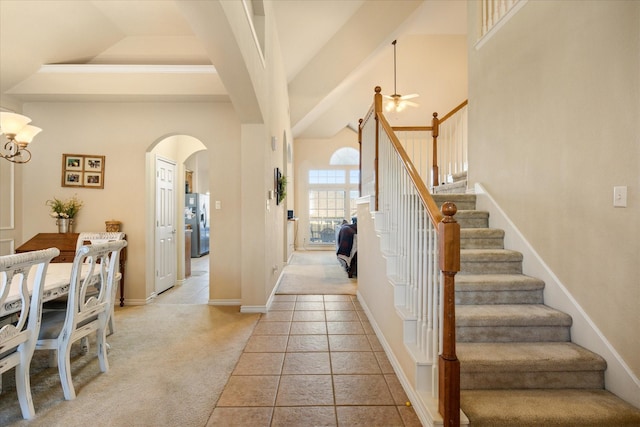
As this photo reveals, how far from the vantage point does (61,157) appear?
160 inches

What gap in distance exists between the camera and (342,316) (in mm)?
3494

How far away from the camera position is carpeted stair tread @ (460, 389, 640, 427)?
1.62m

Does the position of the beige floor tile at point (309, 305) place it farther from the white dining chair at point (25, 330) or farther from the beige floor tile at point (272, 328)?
the white dining chair at point (25, 330)

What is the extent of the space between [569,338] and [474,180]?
191 cm

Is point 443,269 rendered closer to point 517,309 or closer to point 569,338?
point 517,309

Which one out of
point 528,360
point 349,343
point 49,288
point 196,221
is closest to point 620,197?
point 528,360

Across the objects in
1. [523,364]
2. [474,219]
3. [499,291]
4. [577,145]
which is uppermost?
[577,145]

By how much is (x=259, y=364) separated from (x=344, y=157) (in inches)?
303

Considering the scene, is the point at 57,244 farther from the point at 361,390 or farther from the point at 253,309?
the point at 361,390

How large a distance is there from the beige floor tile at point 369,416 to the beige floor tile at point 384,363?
417 millimetres

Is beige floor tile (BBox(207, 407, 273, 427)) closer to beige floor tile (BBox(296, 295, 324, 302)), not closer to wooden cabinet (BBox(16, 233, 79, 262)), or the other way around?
beige floor tile (BBox(296, 295, 324, 302))

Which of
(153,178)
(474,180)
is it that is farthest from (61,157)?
(474,180)

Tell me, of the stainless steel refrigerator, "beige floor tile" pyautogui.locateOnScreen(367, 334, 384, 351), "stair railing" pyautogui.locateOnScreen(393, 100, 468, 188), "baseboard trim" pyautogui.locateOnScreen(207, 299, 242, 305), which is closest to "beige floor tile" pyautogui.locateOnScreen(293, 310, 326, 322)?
"beige floor tile" pyautogui.locateOnScreen(367, 334, 384, 351)

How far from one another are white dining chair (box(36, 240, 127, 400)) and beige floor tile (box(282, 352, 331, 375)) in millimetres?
1335
